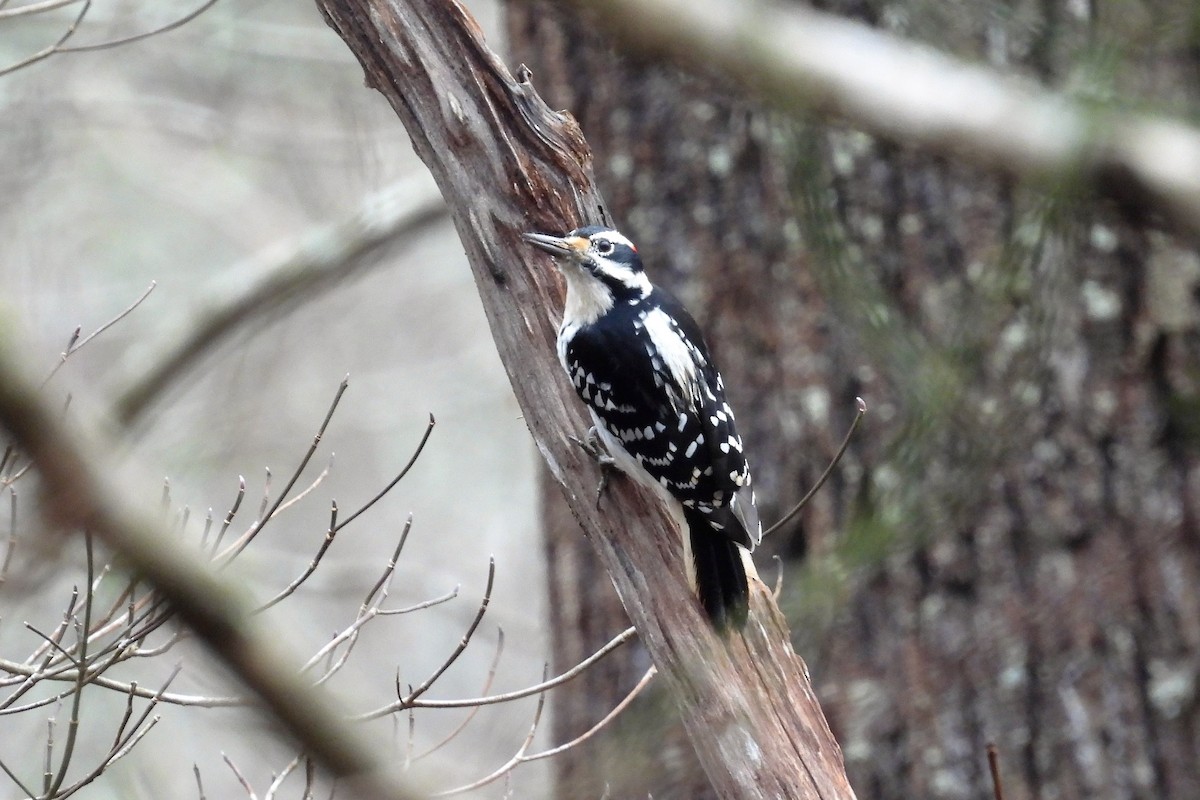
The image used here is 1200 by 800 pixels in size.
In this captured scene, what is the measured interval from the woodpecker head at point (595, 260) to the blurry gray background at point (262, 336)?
45.6 inches

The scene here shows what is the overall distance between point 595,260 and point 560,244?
155 mm

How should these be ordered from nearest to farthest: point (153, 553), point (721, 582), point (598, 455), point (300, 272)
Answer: point (153, 553) < point (721, 582) < point (598, 455) < point (300, 272)

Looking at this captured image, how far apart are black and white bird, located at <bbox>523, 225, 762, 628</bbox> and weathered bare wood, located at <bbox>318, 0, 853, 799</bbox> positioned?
0.07 metres

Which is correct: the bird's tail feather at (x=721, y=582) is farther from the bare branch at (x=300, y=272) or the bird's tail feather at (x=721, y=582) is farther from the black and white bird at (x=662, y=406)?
the bare branch at (x=300, y=272)

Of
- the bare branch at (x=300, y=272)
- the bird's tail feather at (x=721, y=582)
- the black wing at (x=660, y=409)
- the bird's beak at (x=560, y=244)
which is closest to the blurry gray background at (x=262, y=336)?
the bare branch at (x=300, y=272)

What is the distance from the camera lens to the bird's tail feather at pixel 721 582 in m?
2.86

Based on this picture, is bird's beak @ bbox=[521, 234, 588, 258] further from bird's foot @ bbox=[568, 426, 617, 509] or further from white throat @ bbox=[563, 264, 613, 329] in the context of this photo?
bird's foot @ bbox=[568, 426, 617, 509]

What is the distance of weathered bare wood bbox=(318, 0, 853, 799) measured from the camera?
280 centimetres

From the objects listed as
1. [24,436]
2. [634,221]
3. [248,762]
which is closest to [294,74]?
[634,221]

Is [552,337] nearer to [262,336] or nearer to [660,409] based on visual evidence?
[660,409]

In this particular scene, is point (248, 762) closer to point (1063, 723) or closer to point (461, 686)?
point (461, 686)

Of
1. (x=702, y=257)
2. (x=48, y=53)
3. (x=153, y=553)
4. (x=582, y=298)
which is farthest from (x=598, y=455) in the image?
(x=153, y=553)

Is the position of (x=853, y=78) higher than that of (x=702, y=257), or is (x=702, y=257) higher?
(x=853, y=78)

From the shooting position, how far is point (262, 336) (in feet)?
29.5
